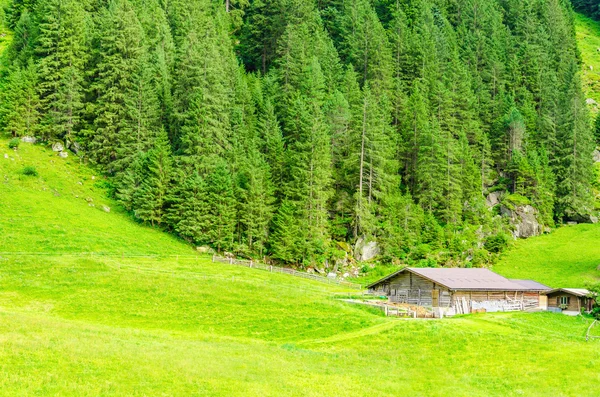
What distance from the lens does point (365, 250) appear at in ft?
260

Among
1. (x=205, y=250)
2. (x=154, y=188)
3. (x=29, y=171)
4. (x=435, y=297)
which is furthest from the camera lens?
(x=154, y=188)

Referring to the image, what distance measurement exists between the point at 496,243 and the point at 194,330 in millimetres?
58220

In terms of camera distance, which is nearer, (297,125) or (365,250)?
(365,250)

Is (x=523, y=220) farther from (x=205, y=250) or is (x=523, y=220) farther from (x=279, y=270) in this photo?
(x=205, y=250)

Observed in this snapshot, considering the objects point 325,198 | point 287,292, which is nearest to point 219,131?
point 325,198

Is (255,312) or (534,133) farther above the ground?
(534,133)

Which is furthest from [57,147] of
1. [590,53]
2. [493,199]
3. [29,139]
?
[590,53]

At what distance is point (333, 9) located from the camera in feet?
398

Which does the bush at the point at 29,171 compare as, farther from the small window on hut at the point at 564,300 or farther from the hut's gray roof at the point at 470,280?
the small window on hut at the point at 564,300

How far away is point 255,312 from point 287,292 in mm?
6812

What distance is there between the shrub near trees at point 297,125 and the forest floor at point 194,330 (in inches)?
348

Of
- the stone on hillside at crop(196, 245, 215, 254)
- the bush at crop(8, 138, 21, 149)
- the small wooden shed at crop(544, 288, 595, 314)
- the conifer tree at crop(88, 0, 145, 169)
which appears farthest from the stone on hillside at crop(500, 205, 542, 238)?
the bush at crop(8, 138, 21, 149)

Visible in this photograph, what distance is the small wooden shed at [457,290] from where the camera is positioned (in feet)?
185

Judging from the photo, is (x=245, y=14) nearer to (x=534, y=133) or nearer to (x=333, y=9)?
(x=333, y=9)
